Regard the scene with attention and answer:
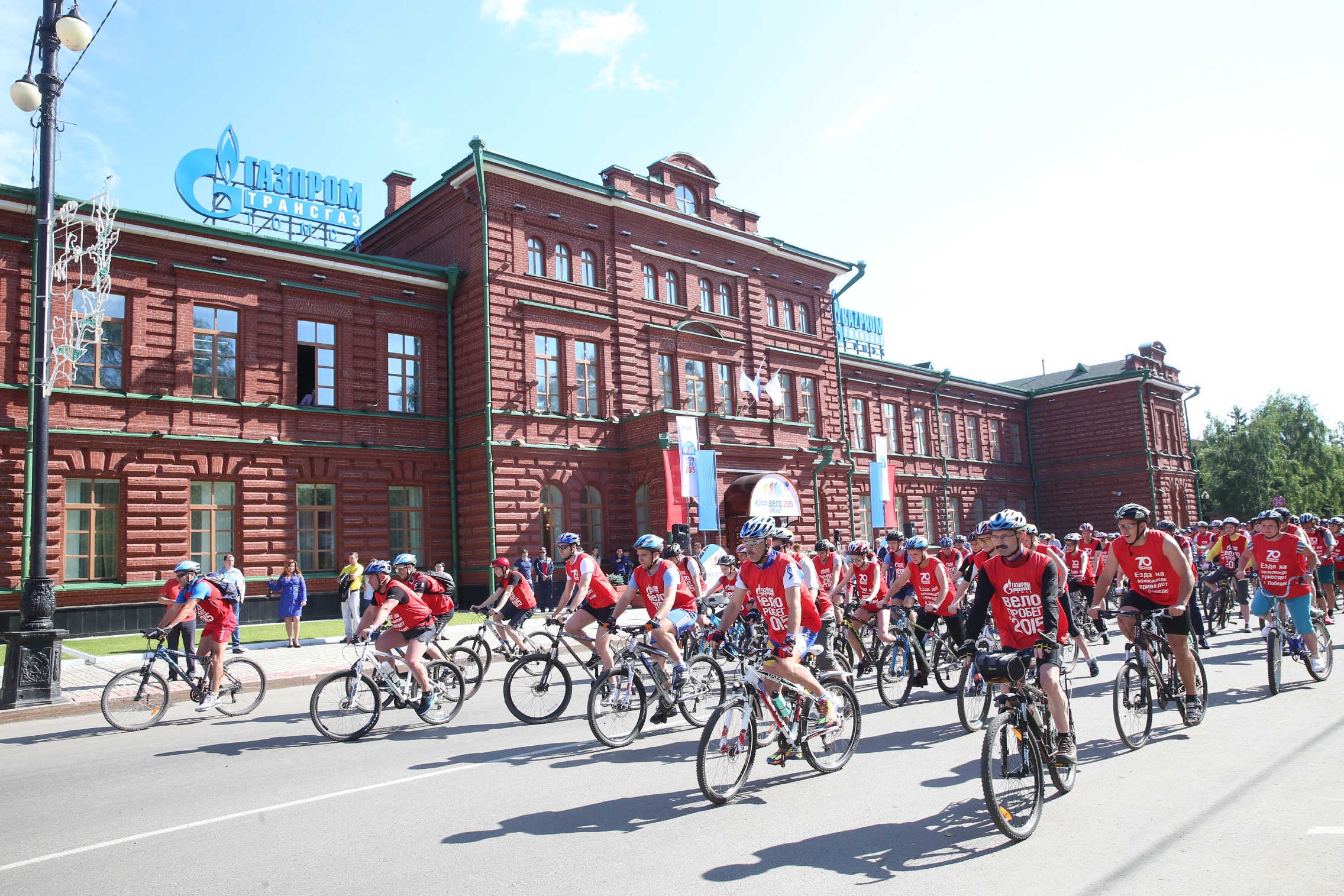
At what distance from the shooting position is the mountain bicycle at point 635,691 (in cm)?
815

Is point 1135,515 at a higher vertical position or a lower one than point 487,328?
lower

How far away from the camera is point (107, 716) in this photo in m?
10.1

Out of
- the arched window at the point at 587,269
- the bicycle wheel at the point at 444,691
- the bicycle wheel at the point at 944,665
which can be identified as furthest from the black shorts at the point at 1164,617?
the arched window at the point at 587,269

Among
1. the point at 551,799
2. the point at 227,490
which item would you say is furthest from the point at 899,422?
the point at 551,799

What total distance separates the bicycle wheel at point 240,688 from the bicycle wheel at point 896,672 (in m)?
7.72

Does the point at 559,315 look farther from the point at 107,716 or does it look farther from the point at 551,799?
the point at 551,799

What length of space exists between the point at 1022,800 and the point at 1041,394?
51.3m

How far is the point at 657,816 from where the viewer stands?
231 inches

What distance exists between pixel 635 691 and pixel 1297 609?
7629 millimetres

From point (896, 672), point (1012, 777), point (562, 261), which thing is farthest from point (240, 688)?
point (562, 261)

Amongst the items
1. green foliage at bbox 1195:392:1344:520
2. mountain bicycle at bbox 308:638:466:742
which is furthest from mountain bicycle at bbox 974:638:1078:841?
green foliage at bbox 1195:392:1344:520

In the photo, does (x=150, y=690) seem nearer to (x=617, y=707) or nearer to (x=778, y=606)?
(x=617, y=707)

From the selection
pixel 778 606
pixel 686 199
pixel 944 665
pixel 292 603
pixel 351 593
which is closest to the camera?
pixel 778 606

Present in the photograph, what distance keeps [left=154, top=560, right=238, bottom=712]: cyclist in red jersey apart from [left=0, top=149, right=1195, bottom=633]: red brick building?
435 inches
